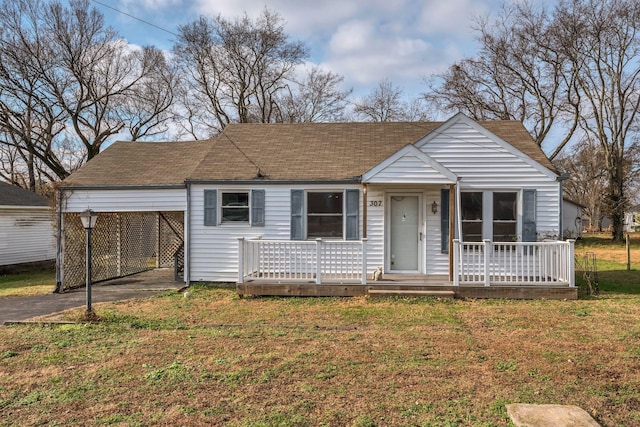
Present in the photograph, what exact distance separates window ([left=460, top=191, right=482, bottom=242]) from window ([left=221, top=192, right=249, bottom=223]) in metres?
5.51

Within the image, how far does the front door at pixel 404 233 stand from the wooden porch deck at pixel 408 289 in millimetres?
968

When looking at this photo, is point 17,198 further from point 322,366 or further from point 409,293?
point 322,366

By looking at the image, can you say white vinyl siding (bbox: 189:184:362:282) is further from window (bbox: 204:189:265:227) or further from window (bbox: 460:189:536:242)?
window (bbox: 460:189:536:242)

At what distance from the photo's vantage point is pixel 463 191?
10.2 metres

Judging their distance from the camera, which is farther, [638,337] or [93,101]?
[93,101]

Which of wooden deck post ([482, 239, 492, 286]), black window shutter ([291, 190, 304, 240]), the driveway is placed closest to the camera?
the driveway

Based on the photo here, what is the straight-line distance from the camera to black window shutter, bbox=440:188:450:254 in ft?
32.8

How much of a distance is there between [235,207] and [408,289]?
16.1 ft

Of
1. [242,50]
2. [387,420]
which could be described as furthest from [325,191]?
[242,50]

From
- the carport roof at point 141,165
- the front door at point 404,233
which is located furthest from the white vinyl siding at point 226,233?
the front door at point 404,233

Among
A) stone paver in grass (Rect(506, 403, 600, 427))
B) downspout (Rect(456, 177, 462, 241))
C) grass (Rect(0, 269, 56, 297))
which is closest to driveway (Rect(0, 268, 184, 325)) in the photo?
grass (Rect(0, 269, 56, 297))

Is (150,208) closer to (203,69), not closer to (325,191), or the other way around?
(325,191)

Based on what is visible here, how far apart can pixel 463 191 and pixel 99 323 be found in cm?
831

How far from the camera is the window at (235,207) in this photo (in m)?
10.8
